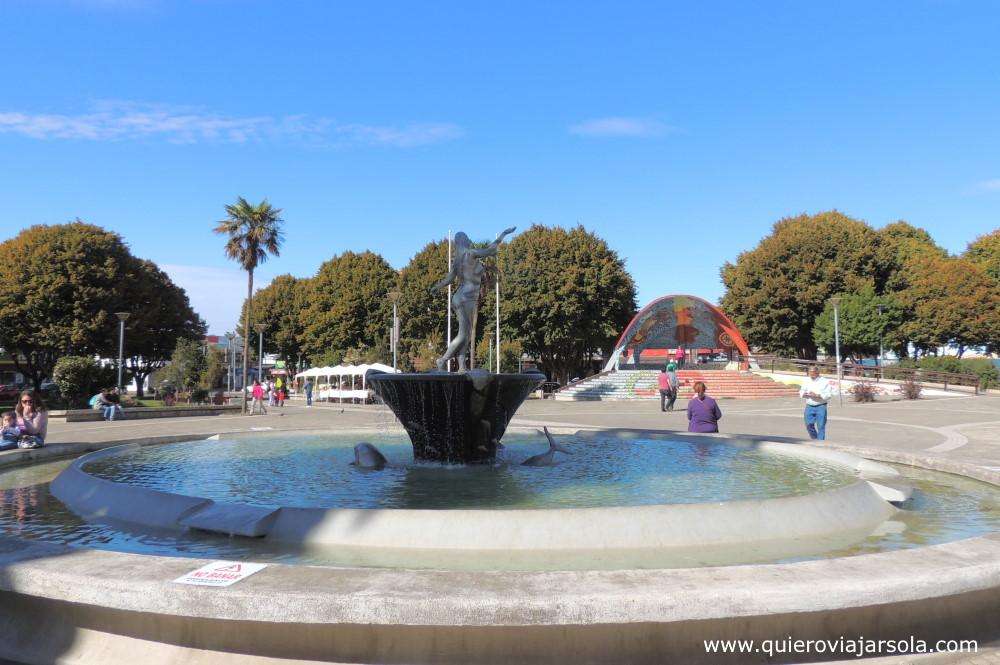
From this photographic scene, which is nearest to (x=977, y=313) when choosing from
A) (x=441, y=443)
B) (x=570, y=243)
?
(x=570, y=243)

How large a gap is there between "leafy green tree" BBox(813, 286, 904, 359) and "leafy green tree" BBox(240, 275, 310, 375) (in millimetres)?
50006

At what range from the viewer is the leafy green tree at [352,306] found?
61.0 metres

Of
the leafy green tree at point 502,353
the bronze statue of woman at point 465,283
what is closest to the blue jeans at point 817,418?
the bronze statue of woman at point 465,283

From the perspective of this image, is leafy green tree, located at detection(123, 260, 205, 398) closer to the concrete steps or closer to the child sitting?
the concrete steps

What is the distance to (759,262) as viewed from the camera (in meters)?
54.6

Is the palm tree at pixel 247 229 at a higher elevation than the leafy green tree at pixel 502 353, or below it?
higher

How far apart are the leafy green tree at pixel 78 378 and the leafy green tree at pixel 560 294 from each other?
25471 mm

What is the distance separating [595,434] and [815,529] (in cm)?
776

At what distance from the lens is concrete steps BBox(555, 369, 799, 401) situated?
40.8 meters

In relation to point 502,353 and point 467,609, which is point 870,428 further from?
point 502,353

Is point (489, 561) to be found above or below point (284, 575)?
below

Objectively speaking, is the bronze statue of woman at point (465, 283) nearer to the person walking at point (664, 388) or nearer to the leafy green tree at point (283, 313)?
the person walking at point (664, 388)

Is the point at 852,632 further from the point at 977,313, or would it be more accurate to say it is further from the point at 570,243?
the point at 977,313

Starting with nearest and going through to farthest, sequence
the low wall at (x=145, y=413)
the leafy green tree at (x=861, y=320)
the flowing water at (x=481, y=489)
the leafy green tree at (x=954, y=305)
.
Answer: the flowing water at (x=481, y=489)
the low wall at (x=145, y=413)
the leafy green tree at (x=861, y=320)
the leafy green tree at (x=954, y=305)
